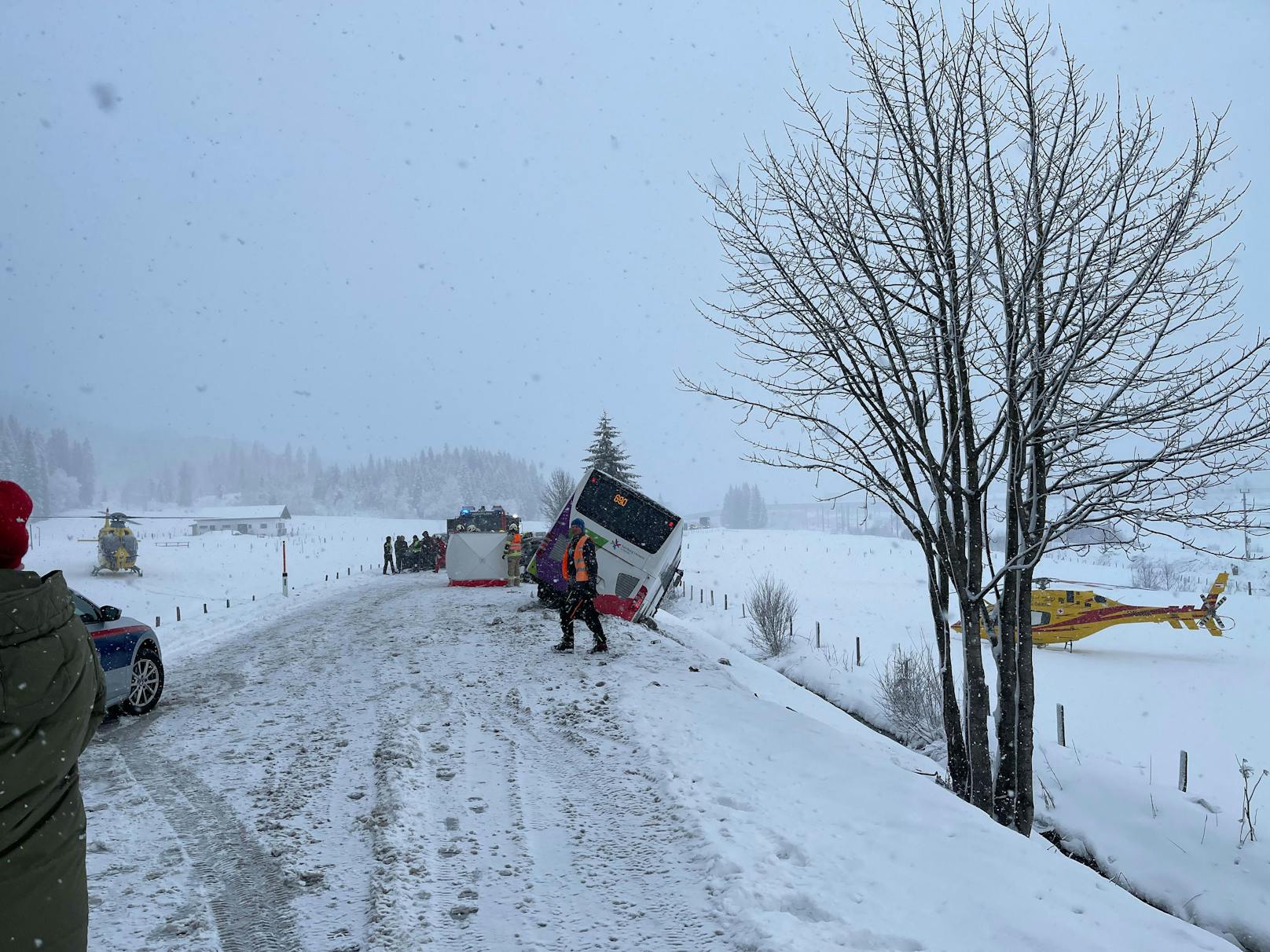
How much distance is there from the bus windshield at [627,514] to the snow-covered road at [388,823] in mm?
5701

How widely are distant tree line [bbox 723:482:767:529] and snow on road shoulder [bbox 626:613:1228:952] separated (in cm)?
14646

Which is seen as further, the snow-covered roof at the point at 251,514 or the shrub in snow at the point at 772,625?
the snow-covered roof at the point at 251,514

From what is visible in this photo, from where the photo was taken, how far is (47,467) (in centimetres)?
11931

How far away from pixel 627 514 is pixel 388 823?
34.1ft

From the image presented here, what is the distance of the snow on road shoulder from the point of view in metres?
3.74

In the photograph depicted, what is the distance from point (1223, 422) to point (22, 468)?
397ft

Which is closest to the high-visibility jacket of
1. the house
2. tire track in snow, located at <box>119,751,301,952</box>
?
tire track in snow, located at <box>119,751,301,952</box>

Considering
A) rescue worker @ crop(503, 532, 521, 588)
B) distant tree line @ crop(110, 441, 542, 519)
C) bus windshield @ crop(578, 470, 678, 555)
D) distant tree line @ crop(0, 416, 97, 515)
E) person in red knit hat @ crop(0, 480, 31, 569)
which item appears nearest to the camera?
person in red knit hat @ crop(0, 480, 31, 569)

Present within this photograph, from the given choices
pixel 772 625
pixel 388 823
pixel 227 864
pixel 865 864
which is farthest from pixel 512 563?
pixel 865 864

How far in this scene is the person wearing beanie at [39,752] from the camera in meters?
2.17

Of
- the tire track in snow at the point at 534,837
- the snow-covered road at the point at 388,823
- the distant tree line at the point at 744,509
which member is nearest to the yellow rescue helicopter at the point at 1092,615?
the tire track in snow at the point at 534,837

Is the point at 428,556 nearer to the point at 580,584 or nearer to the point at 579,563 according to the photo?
the point at 580,584

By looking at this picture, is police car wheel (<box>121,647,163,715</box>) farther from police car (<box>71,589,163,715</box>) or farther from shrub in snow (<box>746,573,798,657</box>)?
shrub in snow (<box>746,573,798,657</box>)

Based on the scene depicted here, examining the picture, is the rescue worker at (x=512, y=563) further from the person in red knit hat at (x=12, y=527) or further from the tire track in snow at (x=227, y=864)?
the person in red knit hat at (x=12, y=527)
